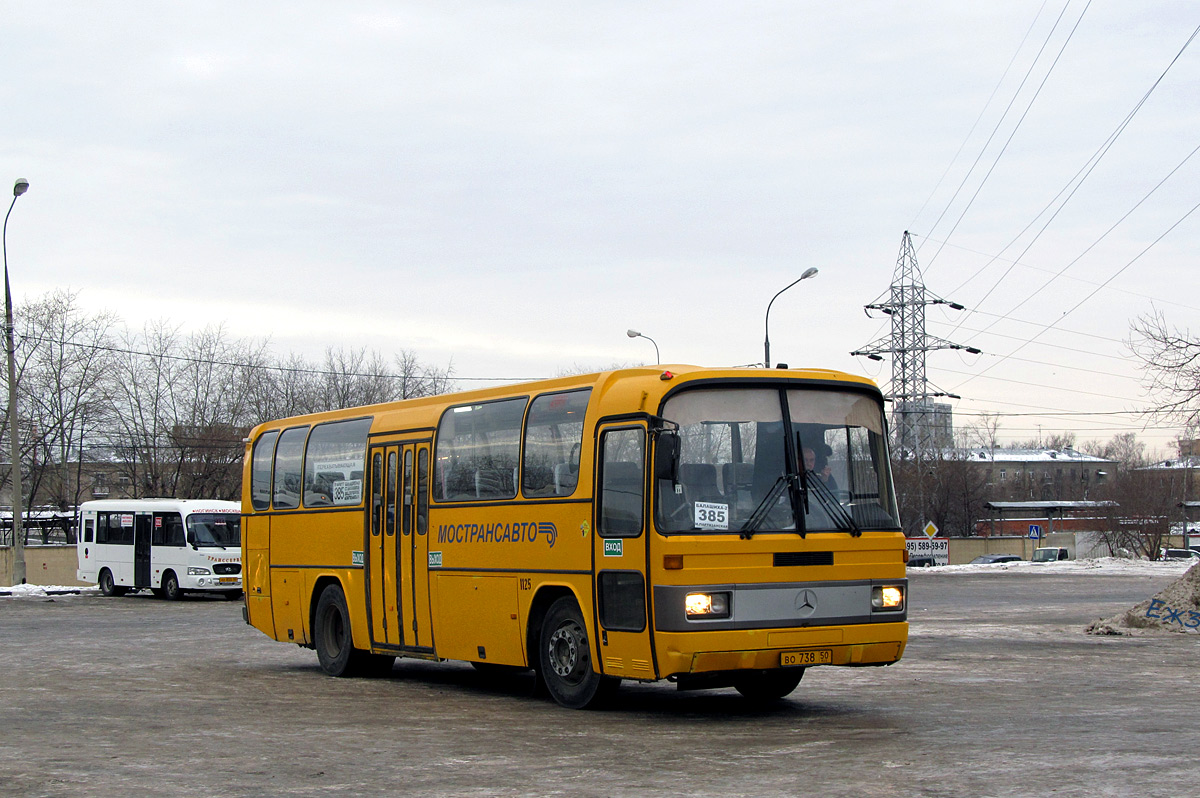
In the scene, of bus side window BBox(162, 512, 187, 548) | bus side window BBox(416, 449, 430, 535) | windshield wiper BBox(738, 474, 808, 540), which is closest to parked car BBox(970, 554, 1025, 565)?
bus side window BBox(162, 512, 187, 548)

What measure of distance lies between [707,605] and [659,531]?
0.69 metres

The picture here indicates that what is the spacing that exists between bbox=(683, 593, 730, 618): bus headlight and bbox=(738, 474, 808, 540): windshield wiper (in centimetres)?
53

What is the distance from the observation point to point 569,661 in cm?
1155

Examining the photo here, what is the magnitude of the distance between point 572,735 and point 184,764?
285 centimetres

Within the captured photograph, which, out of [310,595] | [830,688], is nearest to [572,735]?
[830,688]

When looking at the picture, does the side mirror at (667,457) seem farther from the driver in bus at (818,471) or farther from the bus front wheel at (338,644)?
the bus front wheel at (338,644)

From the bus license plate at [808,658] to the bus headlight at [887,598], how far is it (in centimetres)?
63

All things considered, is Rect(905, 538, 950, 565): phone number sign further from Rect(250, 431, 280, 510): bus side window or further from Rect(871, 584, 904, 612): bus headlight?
Rect(871, 584, 904, 612): bus headlight

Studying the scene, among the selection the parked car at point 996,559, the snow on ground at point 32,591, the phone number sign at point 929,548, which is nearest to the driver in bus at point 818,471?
the snow on ground at point 32,591

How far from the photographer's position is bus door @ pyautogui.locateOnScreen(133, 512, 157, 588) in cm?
3641

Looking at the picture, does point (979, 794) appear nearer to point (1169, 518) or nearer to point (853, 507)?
point (853, 507)

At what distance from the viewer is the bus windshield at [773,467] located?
413 inches

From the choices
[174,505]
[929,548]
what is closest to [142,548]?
[174,505]

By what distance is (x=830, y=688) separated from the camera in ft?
43.9
